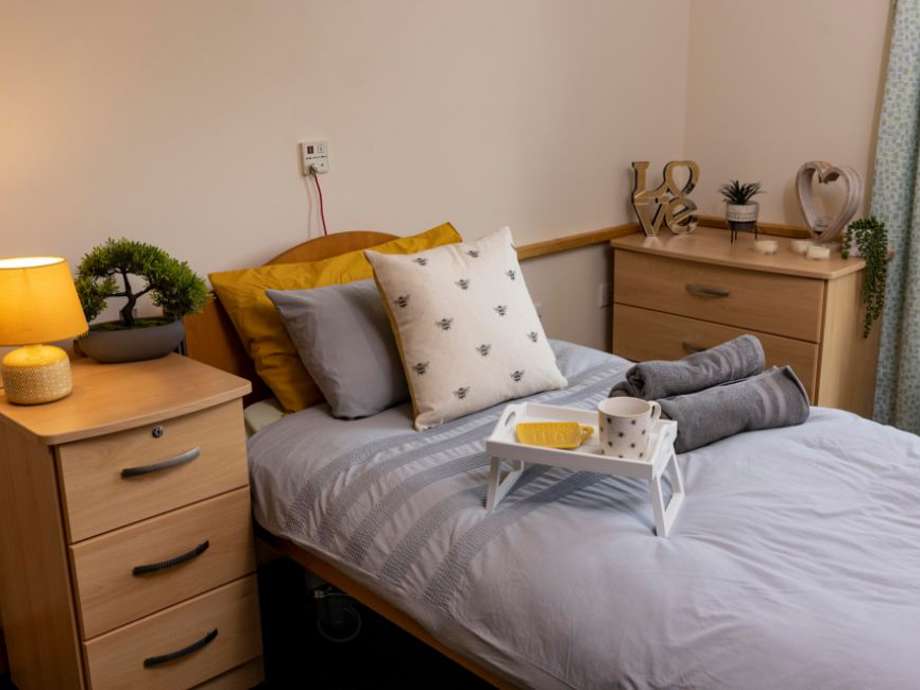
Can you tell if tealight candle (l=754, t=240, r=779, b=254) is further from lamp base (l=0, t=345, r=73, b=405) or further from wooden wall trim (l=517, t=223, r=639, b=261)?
Answer: lamp base (l=0, t=345, r=73, b=405)

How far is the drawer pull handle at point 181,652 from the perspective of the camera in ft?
6.29

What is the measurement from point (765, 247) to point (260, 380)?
5.58ft

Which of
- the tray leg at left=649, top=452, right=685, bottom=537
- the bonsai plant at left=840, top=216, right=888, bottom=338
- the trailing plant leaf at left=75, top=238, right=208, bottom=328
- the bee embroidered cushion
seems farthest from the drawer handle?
the trailing plant leaf at left=75, top=238, right=208, bottom=328

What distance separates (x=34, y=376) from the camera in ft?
6.00

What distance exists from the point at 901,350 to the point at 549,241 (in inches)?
47.2

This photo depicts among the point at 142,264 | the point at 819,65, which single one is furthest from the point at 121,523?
the point at 819,65

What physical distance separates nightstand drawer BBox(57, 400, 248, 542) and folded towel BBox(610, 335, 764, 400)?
0.83m

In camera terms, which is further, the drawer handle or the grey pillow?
the drawer handle

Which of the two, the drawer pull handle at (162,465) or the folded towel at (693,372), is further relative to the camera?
the folded towel at (693,372)

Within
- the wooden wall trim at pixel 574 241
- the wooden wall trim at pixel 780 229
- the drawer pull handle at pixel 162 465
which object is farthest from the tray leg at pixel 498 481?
the wooden wall trim at pixel 780 229

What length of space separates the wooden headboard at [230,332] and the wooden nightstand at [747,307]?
3.96 feet

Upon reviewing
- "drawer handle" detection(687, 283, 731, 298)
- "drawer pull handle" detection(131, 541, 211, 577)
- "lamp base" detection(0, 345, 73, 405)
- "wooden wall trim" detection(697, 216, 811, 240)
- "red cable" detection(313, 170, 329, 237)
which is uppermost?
"red cable" detection(313, 170, 329, 237)

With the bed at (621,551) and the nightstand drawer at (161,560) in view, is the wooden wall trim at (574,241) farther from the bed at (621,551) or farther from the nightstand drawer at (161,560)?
the nightstand drawer at (161,560)

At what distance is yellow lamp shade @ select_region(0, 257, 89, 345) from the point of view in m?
1.74
